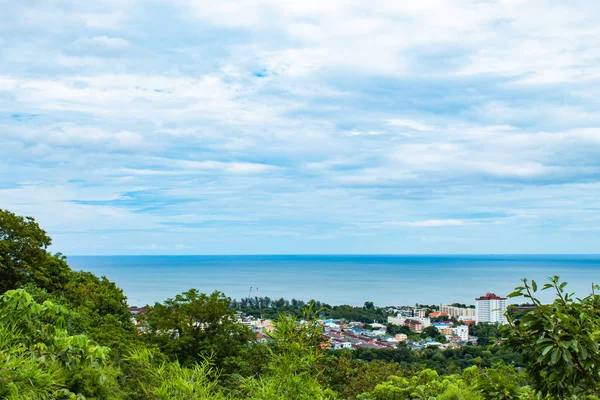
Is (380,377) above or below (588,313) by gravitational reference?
below

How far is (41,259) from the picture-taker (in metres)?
12.1

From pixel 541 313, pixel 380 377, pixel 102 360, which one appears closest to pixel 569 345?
pixel 541 313

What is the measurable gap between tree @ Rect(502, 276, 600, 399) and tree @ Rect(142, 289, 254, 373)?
1011 centimetres

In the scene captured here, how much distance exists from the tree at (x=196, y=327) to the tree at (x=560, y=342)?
33.2 ft

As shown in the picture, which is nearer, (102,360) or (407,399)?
(102,360)

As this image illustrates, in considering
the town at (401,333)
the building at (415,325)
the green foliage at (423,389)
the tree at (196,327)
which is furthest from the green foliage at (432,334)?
the green foliage at (423,389)

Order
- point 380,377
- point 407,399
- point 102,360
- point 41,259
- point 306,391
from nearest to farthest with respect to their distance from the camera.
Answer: point 306,391 → point 102,360 → point 407,399 → point 380,377 → point 41,259

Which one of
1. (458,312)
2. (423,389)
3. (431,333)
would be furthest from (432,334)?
(423,389)

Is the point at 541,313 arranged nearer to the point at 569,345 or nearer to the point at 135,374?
the point at 569,345

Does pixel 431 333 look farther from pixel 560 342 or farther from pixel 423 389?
pixel 560 342

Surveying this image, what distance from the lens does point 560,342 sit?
2.30m

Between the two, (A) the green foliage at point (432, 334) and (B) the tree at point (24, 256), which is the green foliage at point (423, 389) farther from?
(A) the green foliage at point (432, 334)

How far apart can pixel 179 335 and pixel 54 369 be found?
9.86 m

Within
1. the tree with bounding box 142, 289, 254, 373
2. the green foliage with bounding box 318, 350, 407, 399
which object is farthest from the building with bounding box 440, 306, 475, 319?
the green foliage with bounding box 318, 350, 407, 399
